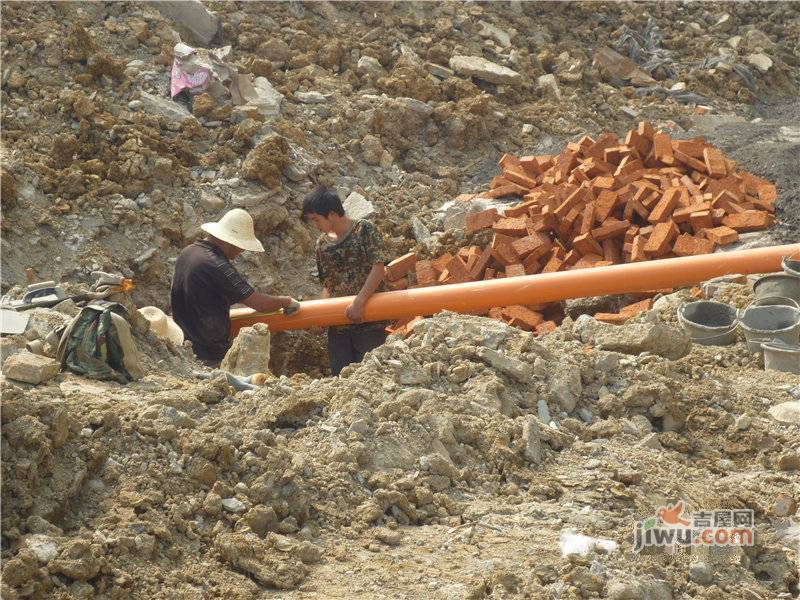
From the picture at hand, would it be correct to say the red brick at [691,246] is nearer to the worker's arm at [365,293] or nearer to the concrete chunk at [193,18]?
the worker's arm at [365,293]

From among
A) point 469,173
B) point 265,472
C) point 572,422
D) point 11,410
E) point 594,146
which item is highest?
point 11,410

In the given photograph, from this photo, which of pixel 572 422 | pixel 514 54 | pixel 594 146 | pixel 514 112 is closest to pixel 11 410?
pixel 572 422

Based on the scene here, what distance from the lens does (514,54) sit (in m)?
12.8

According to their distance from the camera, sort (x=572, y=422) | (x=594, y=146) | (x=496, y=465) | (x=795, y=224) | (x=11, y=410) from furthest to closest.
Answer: (x=594, y=146)
(x=795, y=224)
(x=572, y=422)
(x=496, y=465)
(x=11, y=410)

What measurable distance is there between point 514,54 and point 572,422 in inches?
329

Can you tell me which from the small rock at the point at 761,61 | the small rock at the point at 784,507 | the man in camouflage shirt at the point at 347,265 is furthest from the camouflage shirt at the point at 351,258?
the small rock at the point at 761,61

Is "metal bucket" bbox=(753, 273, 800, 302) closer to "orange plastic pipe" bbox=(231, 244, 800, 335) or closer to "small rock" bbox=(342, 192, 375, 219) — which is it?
"orange plastic pipe" bbox=(231, 244, 800, 335)

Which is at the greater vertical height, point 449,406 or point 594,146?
point 449,406

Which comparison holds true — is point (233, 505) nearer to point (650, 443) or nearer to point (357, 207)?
point (650, 443)

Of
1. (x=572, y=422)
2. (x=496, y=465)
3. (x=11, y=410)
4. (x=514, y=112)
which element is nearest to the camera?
(x=11, y=410)

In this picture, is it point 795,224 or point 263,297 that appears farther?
point 795,224

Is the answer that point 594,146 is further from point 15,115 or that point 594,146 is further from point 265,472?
point 265,472

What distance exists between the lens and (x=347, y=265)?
7109mm

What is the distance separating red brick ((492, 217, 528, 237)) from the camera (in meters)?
9.18
